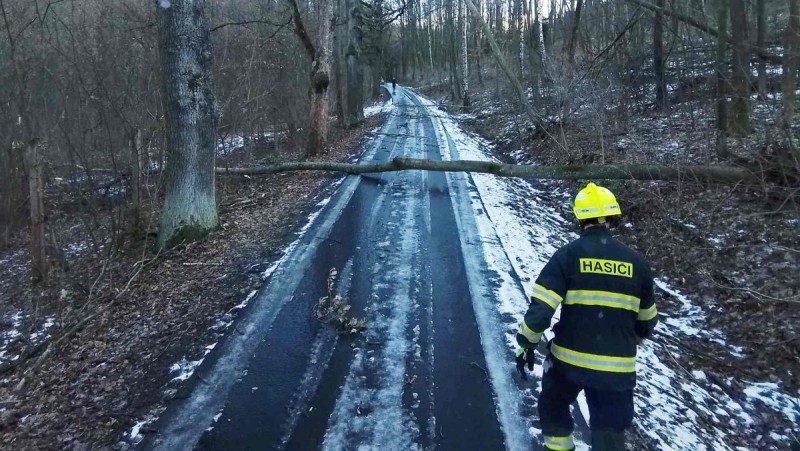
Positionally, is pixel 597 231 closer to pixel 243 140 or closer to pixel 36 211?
pixel 36 211

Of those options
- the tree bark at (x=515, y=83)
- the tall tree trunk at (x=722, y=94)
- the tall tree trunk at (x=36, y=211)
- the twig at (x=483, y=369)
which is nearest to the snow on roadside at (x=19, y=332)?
the tall tree trunk at (x=36, y=211)

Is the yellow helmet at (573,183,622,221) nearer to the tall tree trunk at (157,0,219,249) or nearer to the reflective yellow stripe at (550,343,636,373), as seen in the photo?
the reflective yellow stripe at (550,343,636,373)

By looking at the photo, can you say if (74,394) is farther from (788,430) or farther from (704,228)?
(704,228)

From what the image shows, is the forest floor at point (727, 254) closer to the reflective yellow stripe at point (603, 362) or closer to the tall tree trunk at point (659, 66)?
the reflective yellow stripe at point (603, 362)

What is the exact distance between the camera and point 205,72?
8656 millimetres

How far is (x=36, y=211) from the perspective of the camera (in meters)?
8.41

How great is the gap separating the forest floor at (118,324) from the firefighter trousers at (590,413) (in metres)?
3.05

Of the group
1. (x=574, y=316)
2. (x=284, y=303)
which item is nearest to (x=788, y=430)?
(x=574, y=316)

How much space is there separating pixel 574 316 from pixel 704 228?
5.63m

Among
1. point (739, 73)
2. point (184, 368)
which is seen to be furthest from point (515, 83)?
point (184, 368)

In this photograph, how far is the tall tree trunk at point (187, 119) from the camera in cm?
830

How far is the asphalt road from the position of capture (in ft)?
13.7

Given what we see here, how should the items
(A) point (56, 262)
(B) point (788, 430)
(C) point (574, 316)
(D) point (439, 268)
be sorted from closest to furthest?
(C) point (574, 316) → (B) point (788, 430) → (D) point (439, 268) → (A) point (56, 262)

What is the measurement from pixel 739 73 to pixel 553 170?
11.3 ft
